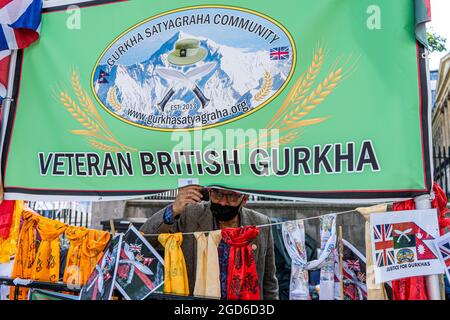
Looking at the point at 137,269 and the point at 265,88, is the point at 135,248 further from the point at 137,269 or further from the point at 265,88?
the point at 265,88

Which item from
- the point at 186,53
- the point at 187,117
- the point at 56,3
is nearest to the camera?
the point at 187,117

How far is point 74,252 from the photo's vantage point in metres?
3.79

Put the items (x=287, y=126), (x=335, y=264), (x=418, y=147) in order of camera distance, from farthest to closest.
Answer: (x=335, y=264) < (x=287, y=126) < (x=418, y=147)

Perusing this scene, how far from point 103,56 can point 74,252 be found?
173cm

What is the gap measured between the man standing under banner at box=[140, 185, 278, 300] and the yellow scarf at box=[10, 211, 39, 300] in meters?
1.06

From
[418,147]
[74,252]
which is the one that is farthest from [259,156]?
[74,252]

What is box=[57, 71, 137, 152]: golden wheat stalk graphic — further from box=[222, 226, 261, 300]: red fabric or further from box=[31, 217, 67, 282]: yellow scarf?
box=[31, 217, 67, 282]: yellow scarf

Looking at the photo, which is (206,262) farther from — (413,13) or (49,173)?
(413,13)

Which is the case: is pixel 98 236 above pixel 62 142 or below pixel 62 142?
below

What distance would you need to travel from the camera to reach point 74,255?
3787 millimetres

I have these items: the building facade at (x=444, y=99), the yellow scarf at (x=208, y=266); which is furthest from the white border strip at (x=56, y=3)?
the building facade at (x=444, y=99)

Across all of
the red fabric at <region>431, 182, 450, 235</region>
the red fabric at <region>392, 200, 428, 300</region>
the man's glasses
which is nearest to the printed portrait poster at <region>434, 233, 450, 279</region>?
the red fabric at <region>392, 200, 428, 300</region>

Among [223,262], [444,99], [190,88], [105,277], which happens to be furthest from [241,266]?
[444,99]

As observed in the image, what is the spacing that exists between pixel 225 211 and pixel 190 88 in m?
1.20
